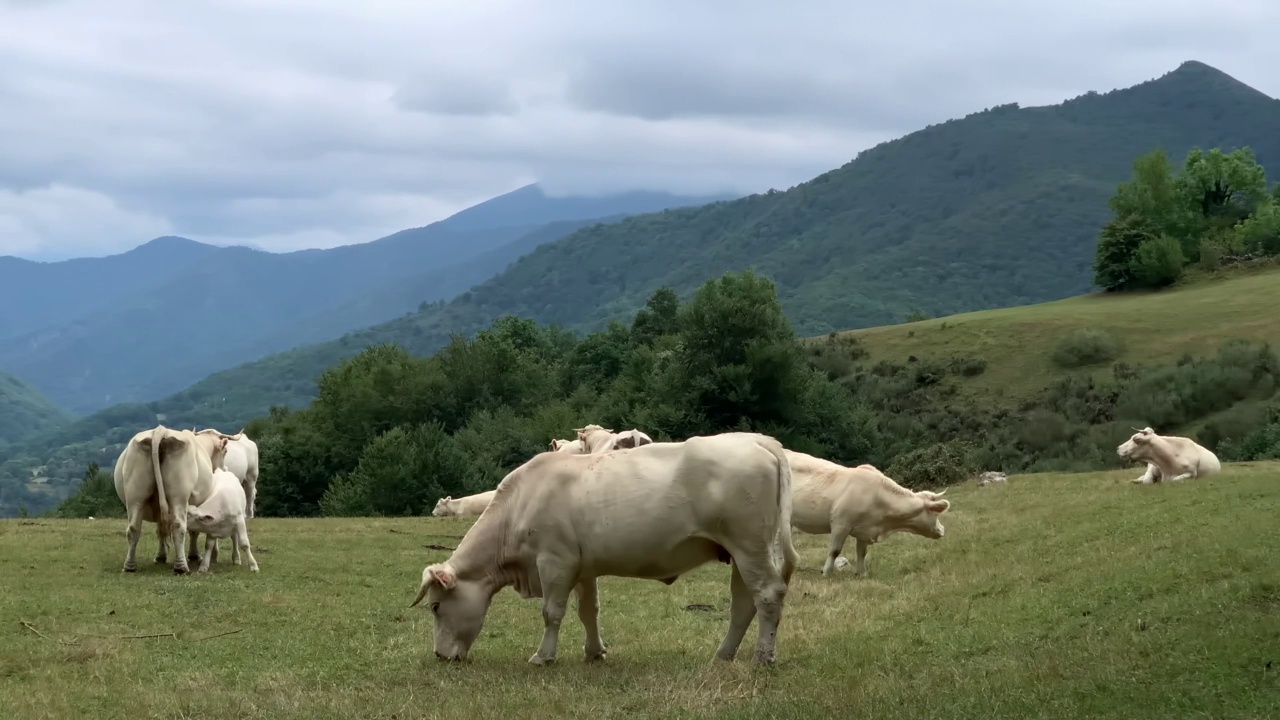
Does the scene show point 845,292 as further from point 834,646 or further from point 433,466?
point 834,646

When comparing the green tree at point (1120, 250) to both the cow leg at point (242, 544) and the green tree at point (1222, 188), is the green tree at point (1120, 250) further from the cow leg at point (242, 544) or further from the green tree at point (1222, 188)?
the cow leg at point (242, 544)

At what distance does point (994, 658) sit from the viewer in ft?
35.1

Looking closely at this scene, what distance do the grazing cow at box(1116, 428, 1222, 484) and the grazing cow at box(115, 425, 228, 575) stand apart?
19.3 meters

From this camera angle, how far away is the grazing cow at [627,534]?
11.1 meters

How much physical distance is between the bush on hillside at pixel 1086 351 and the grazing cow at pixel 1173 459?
43.5 meters

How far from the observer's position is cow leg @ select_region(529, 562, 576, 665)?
1159 cm

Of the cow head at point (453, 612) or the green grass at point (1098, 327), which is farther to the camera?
the green grass at point (1098, 327)

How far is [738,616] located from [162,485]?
10946mm

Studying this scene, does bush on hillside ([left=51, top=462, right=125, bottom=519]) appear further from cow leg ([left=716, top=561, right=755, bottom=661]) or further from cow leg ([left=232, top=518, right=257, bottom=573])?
cow leg ([left=716, top=561, right=755, bottom=661])

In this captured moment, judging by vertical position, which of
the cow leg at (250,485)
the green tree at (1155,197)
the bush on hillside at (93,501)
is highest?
the green tree at (1155,197)

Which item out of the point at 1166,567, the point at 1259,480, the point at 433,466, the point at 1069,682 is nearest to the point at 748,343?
the point at 433,466

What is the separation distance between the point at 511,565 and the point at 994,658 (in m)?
4.78

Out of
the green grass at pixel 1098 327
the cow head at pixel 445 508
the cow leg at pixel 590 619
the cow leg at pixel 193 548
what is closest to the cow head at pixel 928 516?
the cow leg at pixel 590 619

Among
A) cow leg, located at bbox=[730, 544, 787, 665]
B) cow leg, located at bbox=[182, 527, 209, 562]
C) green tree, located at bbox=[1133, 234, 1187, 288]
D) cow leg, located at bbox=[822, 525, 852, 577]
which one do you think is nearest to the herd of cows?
cow leg, located at bbox=[730, 544, 787, 665]
